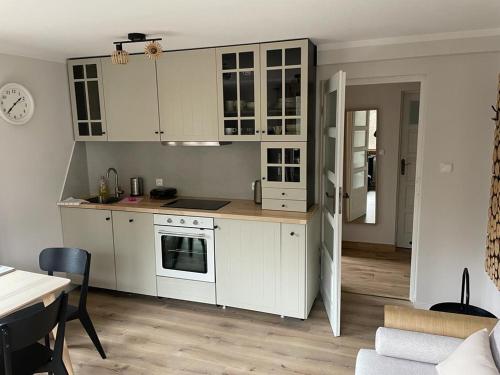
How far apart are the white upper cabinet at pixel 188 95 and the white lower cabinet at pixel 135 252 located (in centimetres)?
83

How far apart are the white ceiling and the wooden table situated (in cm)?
159

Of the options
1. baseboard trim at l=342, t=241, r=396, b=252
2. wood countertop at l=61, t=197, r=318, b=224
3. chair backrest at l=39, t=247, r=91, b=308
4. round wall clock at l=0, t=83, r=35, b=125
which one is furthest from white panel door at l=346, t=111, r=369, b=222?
round wall clock at l=0, t=83, r=35, b=125

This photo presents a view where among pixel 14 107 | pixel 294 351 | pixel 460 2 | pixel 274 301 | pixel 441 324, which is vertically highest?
pixel 460 2

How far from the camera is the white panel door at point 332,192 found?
8.83ft

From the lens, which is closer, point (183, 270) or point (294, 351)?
point (294, 351)

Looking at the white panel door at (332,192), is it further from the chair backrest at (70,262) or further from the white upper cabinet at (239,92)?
A: the chair backrest at (70,262)

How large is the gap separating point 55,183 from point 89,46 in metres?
1.37

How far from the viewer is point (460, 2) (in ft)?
7.04

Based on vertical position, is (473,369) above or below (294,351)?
above

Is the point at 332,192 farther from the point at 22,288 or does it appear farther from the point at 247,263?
the point at 22,288

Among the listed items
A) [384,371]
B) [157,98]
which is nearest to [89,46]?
[157,98]

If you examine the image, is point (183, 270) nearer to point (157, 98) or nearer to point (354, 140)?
point (157, 98)

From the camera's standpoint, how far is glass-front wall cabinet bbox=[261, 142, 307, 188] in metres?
3.14

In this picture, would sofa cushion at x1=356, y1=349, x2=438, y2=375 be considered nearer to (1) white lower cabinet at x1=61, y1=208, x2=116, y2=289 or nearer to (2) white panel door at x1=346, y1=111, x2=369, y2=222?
(1) white lower cabinet at x1=61, y1=208, x2=116, y2=289
